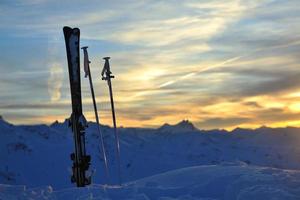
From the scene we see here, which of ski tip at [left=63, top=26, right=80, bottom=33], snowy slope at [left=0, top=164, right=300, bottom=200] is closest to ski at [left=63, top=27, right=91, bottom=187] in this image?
ski tip at [left=63, top=26, right=80, bottom=33]

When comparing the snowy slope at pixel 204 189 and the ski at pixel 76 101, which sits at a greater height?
the ski at pixel 76 101

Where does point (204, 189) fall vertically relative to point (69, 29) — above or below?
below

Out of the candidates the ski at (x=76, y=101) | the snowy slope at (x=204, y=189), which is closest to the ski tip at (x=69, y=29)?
the ski at (x=76, y=101)

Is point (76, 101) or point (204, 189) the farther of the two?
point (204, 189)

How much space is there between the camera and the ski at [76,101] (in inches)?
612

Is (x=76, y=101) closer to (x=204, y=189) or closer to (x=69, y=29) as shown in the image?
(x=69, y=29)

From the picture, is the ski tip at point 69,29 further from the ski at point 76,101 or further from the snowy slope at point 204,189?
the snowy slope at point 204,189

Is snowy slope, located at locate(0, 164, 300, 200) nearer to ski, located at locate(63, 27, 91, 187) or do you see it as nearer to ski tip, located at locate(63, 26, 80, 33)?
ski, located at locate(63, 27, 91, 187)

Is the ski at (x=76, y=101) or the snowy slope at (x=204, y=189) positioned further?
the snowy slope at (x=204, y=189)

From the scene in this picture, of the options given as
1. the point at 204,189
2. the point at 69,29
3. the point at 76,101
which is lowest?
the point at 204,189

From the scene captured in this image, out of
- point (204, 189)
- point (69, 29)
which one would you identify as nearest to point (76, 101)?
point (69, 29)

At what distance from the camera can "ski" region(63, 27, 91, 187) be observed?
15.5 m

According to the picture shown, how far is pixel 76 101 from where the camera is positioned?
15750 millimetres

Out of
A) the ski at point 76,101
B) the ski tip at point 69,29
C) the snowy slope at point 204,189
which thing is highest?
the ski tip at point 69,29
